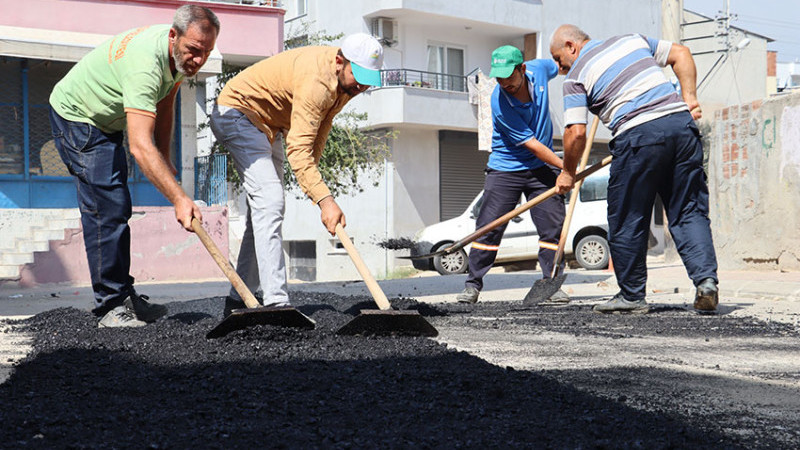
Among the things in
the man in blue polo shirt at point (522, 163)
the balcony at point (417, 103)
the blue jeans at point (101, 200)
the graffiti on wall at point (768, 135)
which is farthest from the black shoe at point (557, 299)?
the balcony at point (417, 103)

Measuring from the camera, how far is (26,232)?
44.7ft

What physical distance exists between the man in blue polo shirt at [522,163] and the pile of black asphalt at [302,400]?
2.49 metres

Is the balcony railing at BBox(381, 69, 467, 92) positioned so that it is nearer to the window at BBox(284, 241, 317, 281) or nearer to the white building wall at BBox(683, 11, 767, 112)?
the window at BBox(284, 241, 317, 281)

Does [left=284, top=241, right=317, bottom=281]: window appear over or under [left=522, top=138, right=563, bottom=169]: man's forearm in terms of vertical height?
under

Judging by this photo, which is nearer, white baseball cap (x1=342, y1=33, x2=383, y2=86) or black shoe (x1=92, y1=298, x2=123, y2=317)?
white baseball cap (x1=342, y1=33, x2=383, y2=86)

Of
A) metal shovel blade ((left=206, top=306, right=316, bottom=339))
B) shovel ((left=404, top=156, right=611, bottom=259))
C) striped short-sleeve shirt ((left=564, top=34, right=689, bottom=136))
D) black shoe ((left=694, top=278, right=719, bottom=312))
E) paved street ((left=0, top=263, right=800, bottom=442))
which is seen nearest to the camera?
paved street ((left=0, top=263, right=800, bottom=442))

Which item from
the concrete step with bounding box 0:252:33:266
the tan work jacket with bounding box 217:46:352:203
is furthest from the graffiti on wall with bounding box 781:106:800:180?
the concrete step with bounding box 0:252:33:266

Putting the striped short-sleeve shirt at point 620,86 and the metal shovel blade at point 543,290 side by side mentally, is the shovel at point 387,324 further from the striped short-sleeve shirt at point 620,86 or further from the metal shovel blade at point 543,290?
the metal shovel blade at point 543,290

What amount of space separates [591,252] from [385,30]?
422 inches

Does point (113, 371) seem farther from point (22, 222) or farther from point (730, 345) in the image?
point (22, 222)

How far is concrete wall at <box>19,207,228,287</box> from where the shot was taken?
1348 centimetres

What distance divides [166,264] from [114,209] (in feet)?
31.3

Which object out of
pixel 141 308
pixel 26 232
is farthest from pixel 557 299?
pixel 26 232

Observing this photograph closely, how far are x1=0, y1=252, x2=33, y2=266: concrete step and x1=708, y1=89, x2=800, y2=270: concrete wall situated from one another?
371 inches
